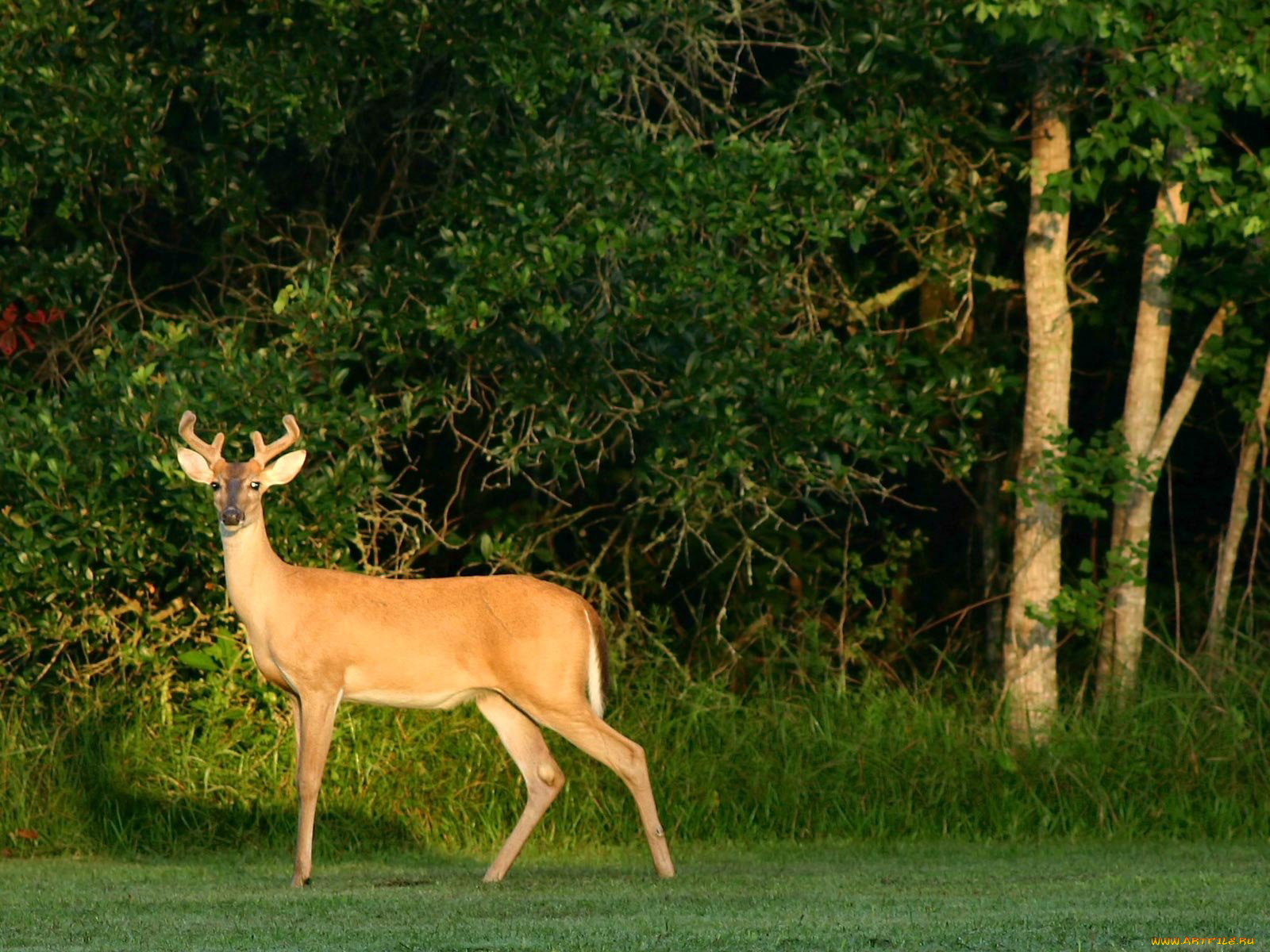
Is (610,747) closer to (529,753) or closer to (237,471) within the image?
(529,753)

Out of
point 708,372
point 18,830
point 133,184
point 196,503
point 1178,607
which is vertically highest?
point 133,184

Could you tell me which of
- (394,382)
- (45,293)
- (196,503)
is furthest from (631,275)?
(45,293)

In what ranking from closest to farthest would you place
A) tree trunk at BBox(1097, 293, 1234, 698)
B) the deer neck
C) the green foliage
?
the deer neck, the green foliage, tree trunk at BBox(1097, 293, 1234, 698)

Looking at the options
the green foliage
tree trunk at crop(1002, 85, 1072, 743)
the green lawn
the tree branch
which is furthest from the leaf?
the tree branch

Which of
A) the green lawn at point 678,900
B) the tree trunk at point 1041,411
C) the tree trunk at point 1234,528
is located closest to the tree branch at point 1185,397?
the tree trunk at point 1234,528

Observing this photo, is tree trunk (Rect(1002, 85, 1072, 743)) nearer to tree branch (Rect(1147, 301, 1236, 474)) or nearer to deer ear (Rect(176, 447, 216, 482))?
tree branch (Rect(1147, 301, 1236, 474))

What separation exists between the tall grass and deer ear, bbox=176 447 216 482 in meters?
2.06

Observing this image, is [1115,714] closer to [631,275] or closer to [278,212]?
[631,275]

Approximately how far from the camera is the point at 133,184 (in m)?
10.8

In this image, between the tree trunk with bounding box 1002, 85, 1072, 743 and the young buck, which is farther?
the tree trunk with bounding box 1002, 85, 1072, 743

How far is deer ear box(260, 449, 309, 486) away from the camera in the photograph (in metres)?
8.84

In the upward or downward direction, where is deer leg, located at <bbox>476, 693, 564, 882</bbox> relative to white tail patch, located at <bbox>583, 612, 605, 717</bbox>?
downward

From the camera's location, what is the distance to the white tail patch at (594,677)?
28.9ft

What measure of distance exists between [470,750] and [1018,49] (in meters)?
4.68
